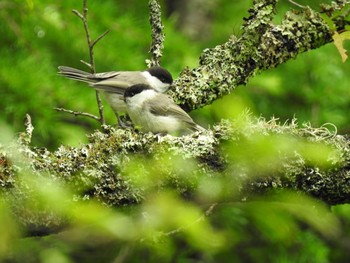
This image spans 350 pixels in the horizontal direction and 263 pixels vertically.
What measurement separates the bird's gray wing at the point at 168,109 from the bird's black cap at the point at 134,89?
0.26 ft

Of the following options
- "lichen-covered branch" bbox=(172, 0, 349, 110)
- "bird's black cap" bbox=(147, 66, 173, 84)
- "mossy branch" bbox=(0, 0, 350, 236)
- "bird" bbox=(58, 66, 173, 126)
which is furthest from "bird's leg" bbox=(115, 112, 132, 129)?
"mossy branch" bbox=(0, 0, 350, 236)

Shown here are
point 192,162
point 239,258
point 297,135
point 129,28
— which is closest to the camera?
point 192,162

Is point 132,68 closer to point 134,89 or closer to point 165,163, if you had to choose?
point 134,89

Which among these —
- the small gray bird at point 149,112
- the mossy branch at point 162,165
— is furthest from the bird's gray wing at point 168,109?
the mossy branch at point 162,165

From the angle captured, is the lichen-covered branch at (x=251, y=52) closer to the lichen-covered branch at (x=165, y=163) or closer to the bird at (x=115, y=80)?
the bird at (x=115, y=80)

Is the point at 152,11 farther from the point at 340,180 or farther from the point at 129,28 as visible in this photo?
the point at 129,28

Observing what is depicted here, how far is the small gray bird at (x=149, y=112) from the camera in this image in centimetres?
340

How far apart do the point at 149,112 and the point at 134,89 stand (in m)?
0.13

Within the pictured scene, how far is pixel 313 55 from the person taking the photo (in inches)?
230

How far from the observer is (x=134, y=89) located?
3.49m

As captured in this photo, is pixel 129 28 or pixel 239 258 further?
pixel 239 258

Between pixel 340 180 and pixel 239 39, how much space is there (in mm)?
1018

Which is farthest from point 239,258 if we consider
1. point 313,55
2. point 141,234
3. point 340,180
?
point 141,234

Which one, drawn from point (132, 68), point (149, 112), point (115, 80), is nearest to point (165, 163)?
point (149, 112)
